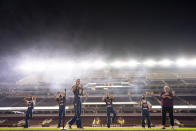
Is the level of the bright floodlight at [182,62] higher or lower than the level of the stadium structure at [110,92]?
higher

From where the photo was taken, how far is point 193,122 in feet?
43.9

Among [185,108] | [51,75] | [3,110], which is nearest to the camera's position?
[185,108]

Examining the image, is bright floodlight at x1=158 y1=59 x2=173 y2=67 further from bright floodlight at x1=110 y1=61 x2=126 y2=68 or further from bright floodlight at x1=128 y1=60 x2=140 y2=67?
bright floodlight at x1=110 y1=61 x2=126 y2=68

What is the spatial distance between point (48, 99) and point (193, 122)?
23.2 meters

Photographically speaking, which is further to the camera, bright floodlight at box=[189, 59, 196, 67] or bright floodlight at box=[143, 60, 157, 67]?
bright floodlight at box=[143, 60, 157, 67]

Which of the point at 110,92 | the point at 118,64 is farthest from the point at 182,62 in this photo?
the point at 110,92

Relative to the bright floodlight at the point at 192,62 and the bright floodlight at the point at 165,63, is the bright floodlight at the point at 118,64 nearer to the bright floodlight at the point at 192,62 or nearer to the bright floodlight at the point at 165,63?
the bright floodlight at the point at 165,63

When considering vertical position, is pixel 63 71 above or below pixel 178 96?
above

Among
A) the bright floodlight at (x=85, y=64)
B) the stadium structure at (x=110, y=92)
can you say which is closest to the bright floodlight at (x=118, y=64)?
the stadium structure at (x=110, y=92)

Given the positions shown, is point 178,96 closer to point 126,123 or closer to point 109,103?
point 126,123

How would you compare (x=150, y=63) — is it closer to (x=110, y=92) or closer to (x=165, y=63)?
(x=165, y=63)

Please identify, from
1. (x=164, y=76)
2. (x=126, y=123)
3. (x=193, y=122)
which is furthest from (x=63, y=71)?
(x=193, y=122)

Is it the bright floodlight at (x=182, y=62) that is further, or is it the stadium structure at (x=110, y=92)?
the bright floodlight at (x=182, y=62)

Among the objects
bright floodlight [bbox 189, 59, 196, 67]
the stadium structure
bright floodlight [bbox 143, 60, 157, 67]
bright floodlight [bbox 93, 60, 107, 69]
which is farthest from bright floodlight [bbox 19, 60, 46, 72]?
bright floodlight [bbox 189, 59, 196, 67]
